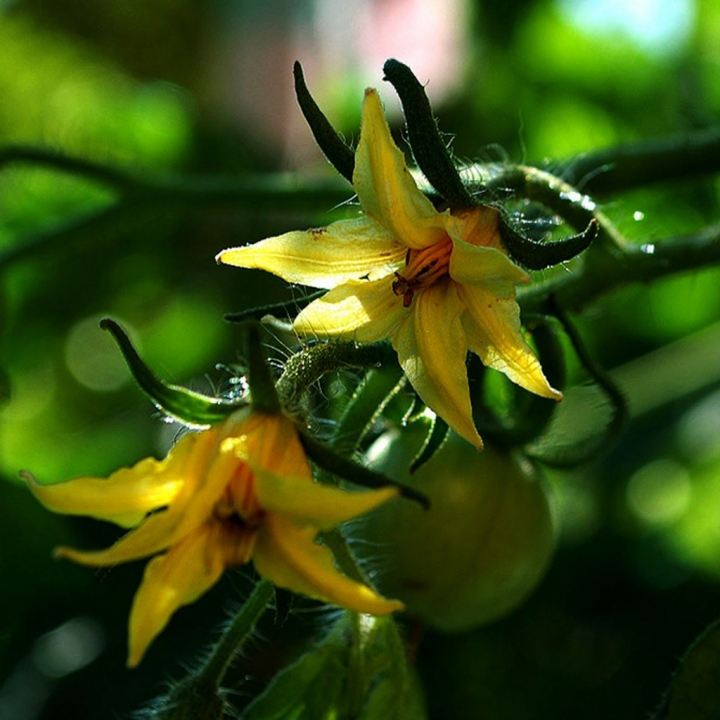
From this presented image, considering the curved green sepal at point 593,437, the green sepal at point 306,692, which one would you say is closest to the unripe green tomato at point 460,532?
the curved green sepal at point 593,437

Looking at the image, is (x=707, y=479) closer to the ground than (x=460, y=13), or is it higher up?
closer to the ground

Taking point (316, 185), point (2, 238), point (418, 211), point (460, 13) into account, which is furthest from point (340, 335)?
point (460, 13)

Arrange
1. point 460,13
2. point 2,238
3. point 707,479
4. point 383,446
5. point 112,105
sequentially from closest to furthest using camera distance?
point 383,446 → point 707,479 → point 2,238 → point 460,13 → point 112,105

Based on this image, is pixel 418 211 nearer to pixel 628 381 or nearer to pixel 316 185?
pixel 316 185

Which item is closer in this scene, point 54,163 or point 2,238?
point 54,163

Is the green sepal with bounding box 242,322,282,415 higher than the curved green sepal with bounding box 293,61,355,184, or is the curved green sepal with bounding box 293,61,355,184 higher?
the curved green sepal with bounding box 293,61,355,184

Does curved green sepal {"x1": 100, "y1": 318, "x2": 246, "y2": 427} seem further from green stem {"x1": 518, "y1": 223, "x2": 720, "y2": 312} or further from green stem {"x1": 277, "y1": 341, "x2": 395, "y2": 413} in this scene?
green stem {"x1": 518, "y1": 223, "x2": 720, "y2": 312}

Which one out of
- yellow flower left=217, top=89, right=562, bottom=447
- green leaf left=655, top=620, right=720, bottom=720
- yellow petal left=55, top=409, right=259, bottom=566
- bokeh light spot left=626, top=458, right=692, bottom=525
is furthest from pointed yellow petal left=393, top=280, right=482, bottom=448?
bokeh light spot left=626, top=458, right=692, bottom=525
